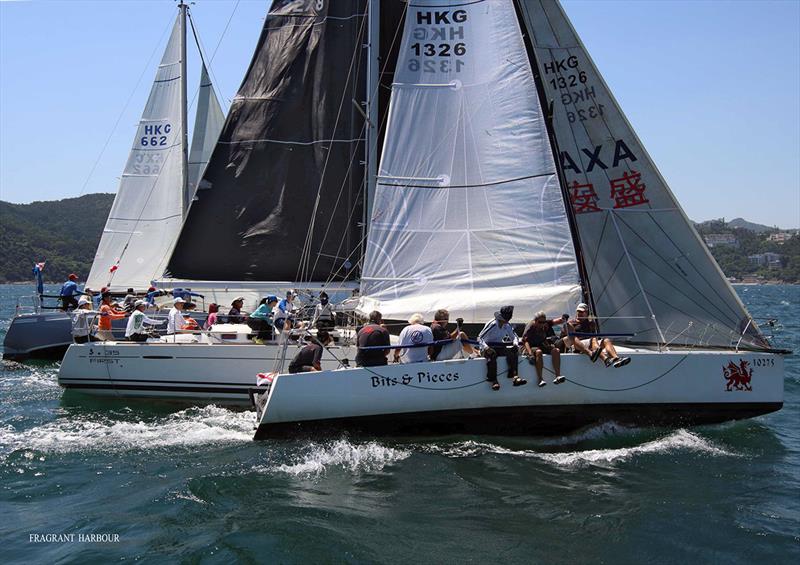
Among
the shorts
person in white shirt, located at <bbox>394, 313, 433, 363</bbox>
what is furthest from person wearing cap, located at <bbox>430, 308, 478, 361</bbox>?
person in white shirt, located at <bbox>394, 313, 433, 363</bbox>

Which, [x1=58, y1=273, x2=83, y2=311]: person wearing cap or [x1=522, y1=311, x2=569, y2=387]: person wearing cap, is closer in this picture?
Result: [x1=522, y1=311, x2=569, y2=387]: person wearing cap

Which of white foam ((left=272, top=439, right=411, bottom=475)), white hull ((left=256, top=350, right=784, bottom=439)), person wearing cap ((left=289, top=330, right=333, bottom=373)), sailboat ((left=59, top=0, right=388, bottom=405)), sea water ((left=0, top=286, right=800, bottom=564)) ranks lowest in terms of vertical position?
sea water ((left=0, top=286, right=800, bottom=564))

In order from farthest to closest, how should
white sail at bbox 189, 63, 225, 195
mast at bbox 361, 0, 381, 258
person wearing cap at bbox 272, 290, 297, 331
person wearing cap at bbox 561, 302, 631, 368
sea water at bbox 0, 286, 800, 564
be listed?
white sail at bbox 189, 63, 225, 195 < mast at bbox 361, 0, 381, 258 < person wearing cap at bbox 272, 290, 297, 331 < person wearing cap at bbox 561, 302, 631, 368 < sea water at bbox 0, 286, 800, 564

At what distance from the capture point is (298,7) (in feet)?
56.5

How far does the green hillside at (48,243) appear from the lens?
5123 inches

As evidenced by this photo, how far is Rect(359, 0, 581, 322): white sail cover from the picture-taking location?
12.4 m

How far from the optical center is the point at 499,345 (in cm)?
1120

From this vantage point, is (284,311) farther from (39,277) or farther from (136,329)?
(39,277)

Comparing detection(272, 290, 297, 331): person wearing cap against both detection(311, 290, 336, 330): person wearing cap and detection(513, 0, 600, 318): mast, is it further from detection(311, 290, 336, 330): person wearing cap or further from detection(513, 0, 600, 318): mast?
detection(513, 0, 600, 318): mast

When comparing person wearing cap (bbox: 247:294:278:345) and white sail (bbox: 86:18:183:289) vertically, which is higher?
white sail (bbox: 86:18:183:289)

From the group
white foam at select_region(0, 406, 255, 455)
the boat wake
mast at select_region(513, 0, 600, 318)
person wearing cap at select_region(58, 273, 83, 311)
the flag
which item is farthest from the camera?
the flag

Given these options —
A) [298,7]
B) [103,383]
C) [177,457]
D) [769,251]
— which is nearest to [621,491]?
[177,457]

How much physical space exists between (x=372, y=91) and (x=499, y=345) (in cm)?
699

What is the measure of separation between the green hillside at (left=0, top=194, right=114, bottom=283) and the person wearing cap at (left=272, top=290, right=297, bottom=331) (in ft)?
370
